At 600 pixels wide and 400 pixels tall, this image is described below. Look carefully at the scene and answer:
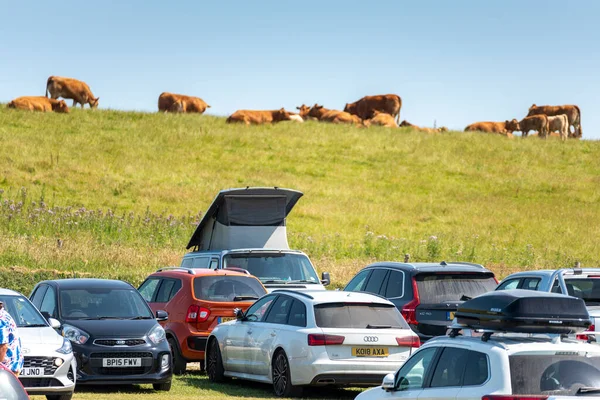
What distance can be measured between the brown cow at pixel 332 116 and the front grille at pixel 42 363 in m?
67.8

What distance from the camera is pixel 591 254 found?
41688 mm

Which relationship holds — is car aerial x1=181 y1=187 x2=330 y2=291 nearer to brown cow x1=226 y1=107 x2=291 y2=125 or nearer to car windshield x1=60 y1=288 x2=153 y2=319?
car windshield x1=60 y1=288 x2=153 y2=319

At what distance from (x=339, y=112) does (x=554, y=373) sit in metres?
74.7

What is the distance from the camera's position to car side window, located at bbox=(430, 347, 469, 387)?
30.9ft

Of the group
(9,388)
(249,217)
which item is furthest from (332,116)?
(9,388)

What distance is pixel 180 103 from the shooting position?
83062 millimetres

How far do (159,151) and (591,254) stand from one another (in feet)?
93.8

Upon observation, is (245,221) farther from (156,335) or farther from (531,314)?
(531,314)

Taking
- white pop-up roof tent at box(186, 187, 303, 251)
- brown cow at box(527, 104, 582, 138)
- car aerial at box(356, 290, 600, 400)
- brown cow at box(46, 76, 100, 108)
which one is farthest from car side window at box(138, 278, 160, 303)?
brown cow at box(527, 104, 582, 138)

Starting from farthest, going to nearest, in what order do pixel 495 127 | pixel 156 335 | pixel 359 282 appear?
pixel 495 127
pixel 359 282
pixel 156 335

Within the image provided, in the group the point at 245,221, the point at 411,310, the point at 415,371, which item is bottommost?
the point at 411,310

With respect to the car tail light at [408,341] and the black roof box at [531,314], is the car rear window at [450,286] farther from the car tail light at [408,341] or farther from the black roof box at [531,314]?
the black roof box at [531,314]

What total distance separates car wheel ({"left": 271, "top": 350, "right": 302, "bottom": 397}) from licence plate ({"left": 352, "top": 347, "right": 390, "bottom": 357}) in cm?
96

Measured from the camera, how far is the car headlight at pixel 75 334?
50.8 ft
